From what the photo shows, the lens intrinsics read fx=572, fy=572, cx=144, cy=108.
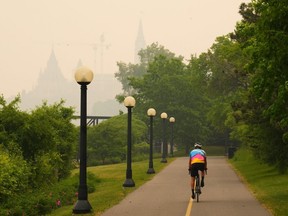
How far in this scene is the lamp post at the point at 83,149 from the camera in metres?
15.8

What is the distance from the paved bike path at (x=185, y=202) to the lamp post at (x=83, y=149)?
686 millimetres

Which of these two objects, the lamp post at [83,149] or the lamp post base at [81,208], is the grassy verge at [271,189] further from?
the lamp post at [83,149]

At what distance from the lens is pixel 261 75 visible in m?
16.8

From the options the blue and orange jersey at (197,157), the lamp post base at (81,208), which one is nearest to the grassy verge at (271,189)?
the blue and orange jersey at (197,157)

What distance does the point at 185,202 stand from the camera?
18.2 m

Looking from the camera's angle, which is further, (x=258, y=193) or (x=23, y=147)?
(x=23, y=147)

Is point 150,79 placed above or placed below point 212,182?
above

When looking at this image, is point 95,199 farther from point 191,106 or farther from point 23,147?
point 191,106

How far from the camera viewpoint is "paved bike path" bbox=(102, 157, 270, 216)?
621 inches

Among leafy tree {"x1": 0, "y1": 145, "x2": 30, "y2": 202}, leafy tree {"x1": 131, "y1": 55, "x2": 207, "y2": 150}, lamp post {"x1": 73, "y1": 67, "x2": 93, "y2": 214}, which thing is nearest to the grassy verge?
lamp post {"x1": 73, "y1": 67, "x2": 93, "y2": 214}

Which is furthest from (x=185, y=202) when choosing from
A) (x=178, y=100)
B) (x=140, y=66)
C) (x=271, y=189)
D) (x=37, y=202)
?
(x=140, y=66)

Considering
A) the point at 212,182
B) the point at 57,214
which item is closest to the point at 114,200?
the point at 57,214

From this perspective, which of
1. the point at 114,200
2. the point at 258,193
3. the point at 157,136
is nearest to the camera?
the point at 114,200

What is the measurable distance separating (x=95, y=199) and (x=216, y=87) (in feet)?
128
